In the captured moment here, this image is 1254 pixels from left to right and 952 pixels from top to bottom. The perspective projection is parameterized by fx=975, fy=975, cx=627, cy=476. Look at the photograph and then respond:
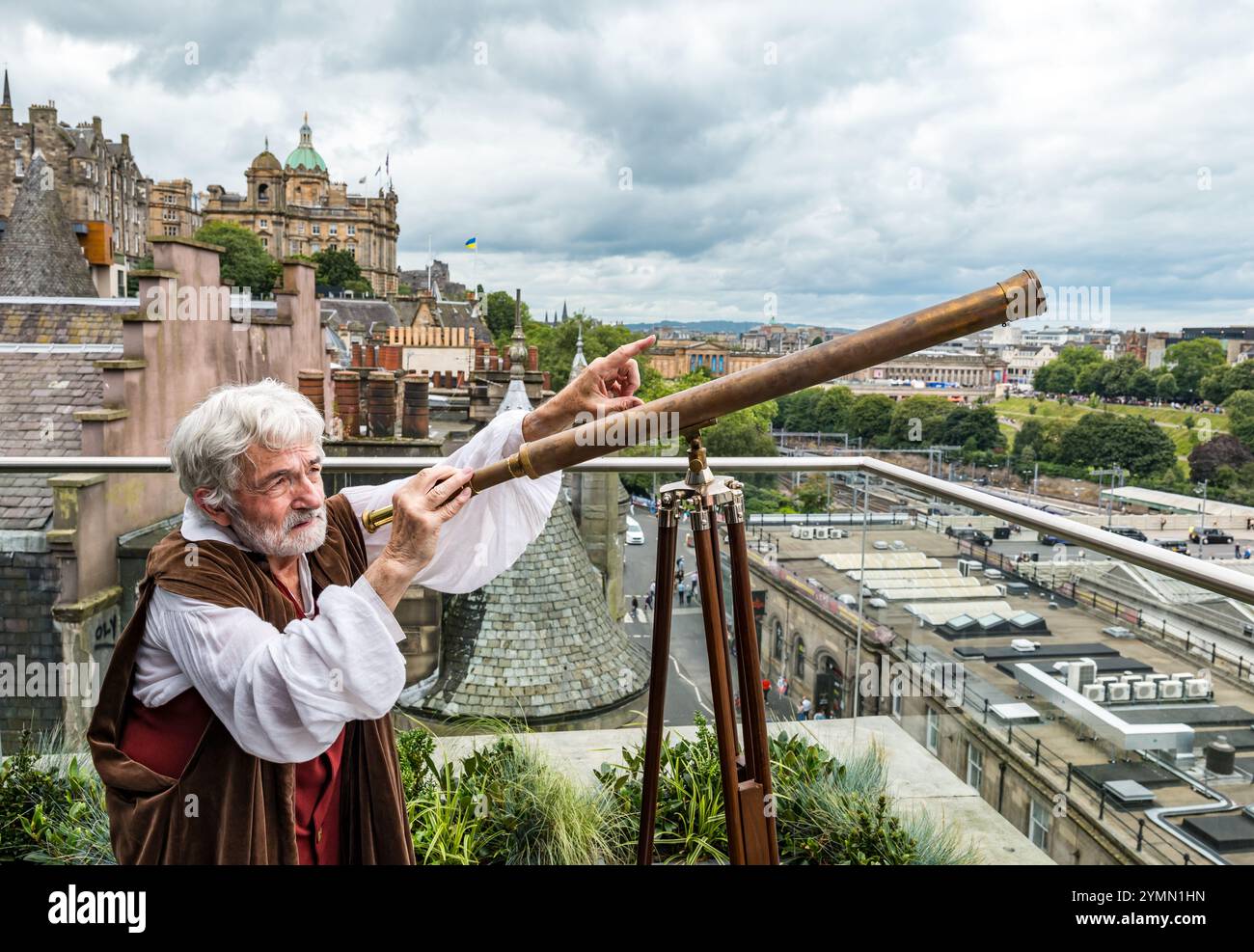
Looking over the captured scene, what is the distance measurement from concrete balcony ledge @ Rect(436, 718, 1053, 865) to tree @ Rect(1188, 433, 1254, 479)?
2735 inches

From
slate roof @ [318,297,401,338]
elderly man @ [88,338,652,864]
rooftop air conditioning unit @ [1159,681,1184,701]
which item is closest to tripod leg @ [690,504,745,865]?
elderly man @ [88,338,652,864]

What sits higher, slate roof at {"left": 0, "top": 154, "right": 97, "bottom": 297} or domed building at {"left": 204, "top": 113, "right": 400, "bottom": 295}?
domed building at {"left": 204, "top": 113, "right": 400, "bottom": 295}

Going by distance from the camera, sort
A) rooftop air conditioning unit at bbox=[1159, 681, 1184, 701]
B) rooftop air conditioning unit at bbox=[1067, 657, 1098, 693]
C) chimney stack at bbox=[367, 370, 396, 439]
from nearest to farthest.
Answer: rooftop air conditioning unit at bbox=[1159, 681, 1184, 701] < rooftop air conditioning unit at bbox=[1067, 657, 1098, 693] < chimney stack at bbox=[367, 370, 396, 439]

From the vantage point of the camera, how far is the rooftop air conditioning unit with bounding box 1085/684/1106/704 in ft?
8.91

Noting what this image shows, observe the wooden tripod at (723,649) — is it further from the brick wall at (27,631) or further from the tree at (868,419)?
the tree at (868,419)

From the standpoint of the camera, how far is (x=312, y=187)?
4269 inches

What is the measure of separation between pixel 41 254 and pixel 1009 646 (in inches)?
1526

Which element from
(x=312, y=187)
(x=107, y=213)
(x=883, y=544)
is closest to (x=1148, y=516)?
(x=883, y=544)

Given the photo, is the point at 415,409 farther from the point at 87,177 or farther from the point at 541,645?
the point at 87,177

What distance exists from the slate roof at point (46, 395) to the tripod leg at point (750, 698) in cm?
1326

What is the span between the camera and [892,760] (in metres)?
3.57

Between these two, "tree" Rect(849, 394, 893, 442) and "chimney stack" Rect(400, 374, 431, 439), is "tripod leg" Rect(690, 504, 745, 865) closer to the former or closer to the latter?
"chimney stack" Rect(400, 374, 431, 439)
